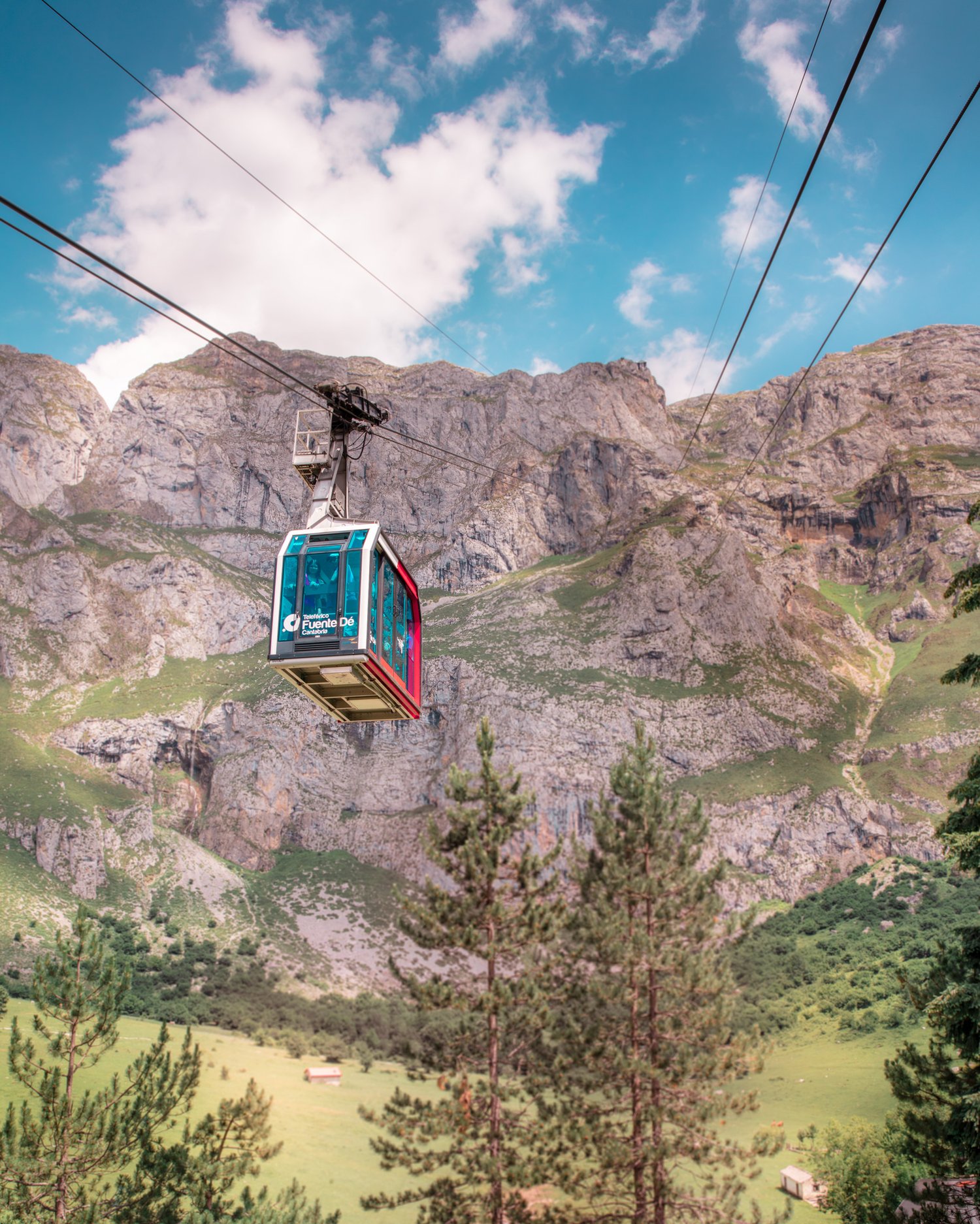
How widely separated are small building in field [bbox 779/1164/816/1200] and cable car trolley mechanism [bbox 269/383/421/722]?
120 feet

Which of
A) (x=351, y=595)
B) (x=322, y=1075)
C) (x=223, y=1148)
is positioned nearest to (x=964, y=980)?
(x=351, y=595)

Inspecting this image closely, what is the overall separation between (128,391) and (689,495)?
121444mm

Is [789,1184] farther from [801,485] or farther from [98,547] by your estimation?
[801,485]

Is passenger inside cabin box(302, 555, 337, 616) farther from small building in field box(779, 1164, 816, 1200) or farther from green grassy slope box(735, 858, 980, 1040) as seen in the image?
green grassy slope box(735, 858, 980, 1040)

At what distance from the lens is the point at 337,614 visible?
593 inches

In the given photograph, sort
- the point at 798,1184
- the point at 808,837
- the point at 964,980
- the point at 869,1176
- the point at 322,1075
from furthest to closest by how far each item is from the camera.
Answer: the point at 808,837, the point at 322,1075, the point at 798,1184, the point at 869,1176, the point at 964,980

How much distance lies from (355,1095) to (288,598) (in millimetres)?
56367

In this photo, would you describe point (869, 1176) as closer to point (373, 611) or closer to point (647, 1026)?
point (647, 1026)

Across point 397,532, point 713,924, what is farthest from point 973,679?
point 397,532

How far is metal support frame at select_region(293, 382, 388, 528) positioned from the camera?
16.2m

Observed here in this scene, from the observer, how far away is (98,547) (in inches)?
5906

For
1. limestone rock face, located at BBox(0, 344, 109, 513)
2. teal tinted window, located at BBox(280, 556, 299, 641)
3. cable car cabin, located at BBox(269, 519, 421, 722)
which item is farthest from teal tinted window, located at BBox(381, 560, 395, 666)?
limestone rock face, located at BBox(0, 344, 109, 513)

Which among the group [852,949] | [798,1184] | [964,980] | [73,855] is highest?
[73,855]

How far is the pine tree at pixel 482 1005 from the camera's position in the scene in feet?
79.4
